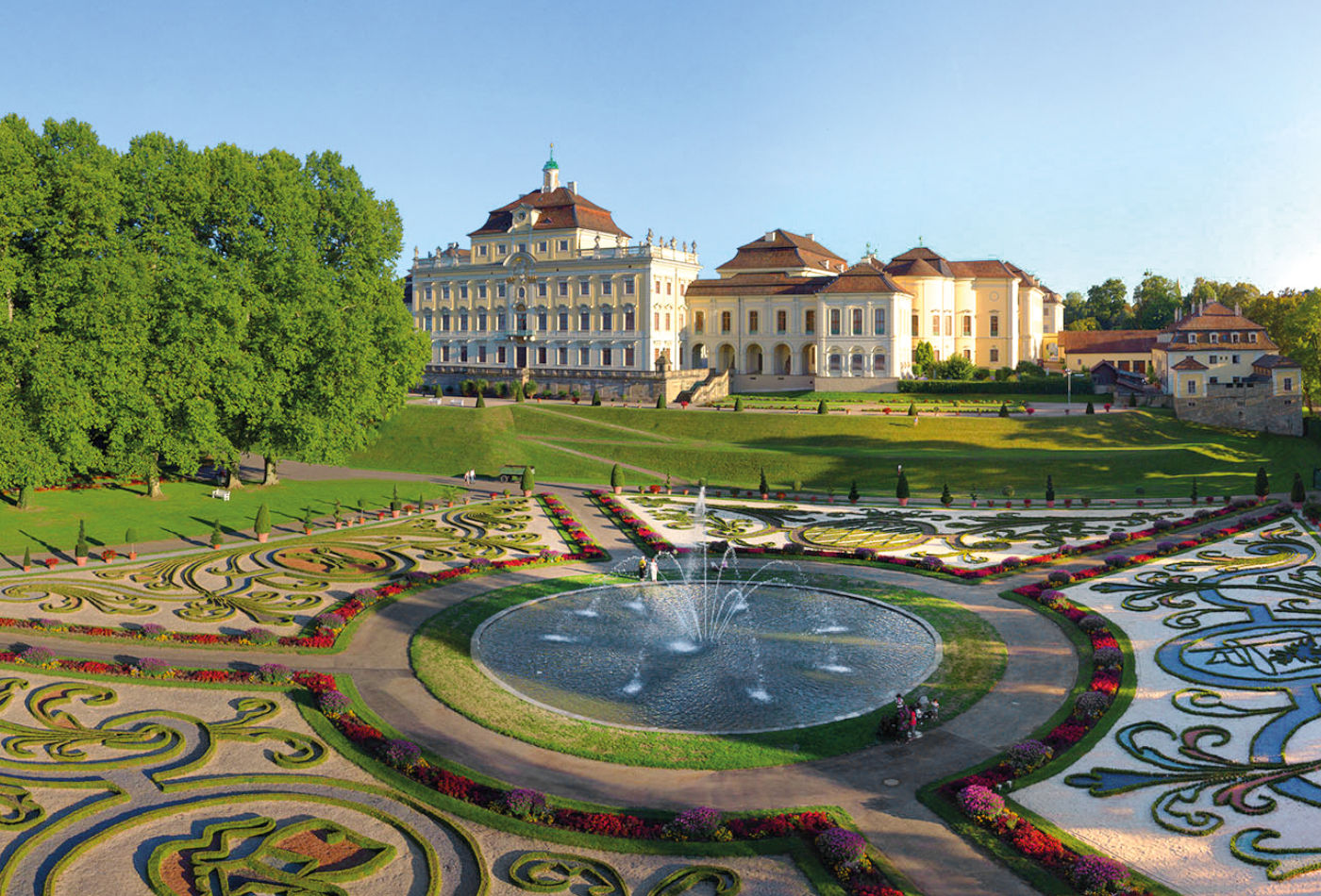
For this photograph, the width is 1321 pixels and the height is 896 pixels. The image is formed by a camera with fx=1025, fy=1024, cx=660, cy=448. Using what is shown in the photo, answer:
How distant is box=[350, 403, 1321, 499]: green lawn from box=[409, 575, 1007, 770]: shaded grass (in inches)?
1106

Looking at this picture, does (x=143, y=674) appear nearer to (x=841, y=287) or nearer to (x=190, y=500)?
(x=190, y=500)

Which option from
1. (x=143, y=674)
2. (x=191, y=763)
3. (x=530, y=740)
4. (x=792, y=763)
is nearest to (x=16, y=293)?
(x=143, y=674)

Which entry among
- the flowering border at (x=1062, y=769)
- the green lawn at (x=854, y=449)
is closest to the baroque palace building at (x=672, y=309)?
the green lawn at (x=854, y=449)

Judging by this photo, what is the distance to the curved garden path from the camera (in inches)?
738

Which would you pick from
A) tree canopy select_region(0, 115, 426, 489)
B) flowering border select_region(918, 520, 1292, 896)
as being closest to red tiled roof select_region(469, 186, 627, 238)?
tree canopy select_region(0, 115, 426, 489)

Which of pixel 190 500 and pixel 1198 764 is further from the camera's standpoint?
pixel 190 500

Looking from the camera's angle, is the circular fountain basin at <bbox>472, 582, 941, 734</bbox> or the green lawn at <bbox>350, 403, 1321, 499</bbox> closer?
the circular fountain basin at <bbox>472, 582, 941, 734</bbox>

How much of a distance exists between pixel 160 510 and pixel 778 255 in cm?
6961

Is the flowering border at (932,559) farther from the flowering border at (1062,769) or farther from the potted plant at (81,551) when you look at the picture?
the potted plant at (81,551)

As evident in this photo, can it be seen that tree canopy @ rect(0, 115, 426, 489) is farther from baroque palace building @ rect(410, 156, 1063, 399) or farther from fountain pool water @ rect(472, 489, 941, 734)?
baroque palace building @ rect(410, 156, 1063, 399)

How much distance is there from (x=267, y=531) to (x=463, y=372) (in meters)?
55.4

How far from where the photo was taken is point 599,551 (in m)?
43.2

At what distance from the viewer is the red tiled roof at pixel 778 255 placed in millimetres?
103250

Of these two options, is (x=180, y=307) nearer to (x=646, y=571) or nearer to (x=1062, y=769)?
(x=646, y=571)
